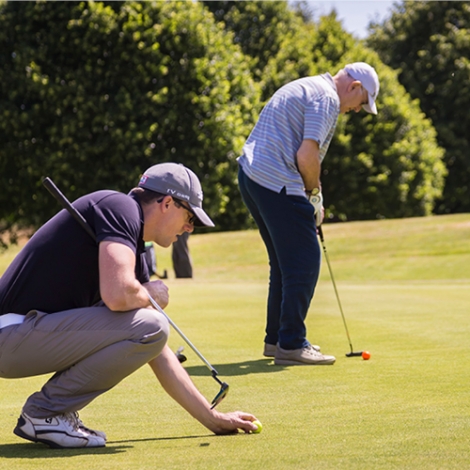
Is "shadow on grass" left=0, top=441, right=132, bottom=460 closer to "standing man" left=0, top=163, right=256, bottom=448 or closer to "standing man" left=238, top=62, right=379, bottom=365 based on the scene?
"standing man" left=0, top=163, right=256, bottom=448

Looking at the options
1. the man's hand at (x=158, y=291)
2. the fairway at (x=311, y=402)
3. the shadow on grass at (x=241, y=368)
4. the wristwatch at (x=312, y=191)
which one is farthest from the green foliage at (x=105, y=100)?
the man's hand at (x=158, y=291)

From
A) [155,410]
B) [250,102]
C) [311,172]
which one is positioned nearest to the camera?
[155,410]

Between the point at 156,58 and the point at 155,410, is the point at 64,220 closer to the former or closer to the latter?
the point at 155,410

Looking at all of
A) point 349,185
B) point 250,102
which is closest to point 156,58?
point 250,102

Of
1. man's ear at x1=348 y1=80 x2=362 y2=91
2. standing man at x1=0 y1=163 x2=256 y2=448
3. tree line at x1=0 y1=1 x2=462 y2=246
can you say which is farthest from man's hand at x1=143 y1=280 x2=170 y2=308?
tree line at x1=0 y1=1 x2=462 y2=246

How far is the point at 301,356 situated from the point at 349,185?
31943mm

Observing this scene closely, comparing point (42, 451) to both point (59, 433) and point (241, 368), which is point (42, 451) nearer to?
point (59, 433)

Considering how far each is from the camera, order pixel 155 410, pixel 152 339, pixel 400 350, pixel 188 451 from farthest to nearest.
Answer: pixel 400 350, pixel 155 410, pixel 152 339, pixel 188 451

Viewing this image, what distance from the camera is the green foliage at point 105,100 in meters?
25.6

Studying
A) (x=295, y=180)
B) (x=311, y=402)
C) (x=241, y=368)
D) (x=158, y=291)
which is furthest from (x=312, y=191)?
(x=158, y=291)

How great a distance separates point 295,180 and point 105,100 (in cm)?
2093

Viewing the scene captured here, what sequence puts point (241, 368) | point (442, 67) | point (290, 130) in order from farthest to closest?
point (442, 67) < point (290, 130) < point (241, 368)

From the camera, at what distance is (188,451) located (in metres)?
3.36

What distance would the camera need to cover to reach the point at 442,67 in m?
42.7
